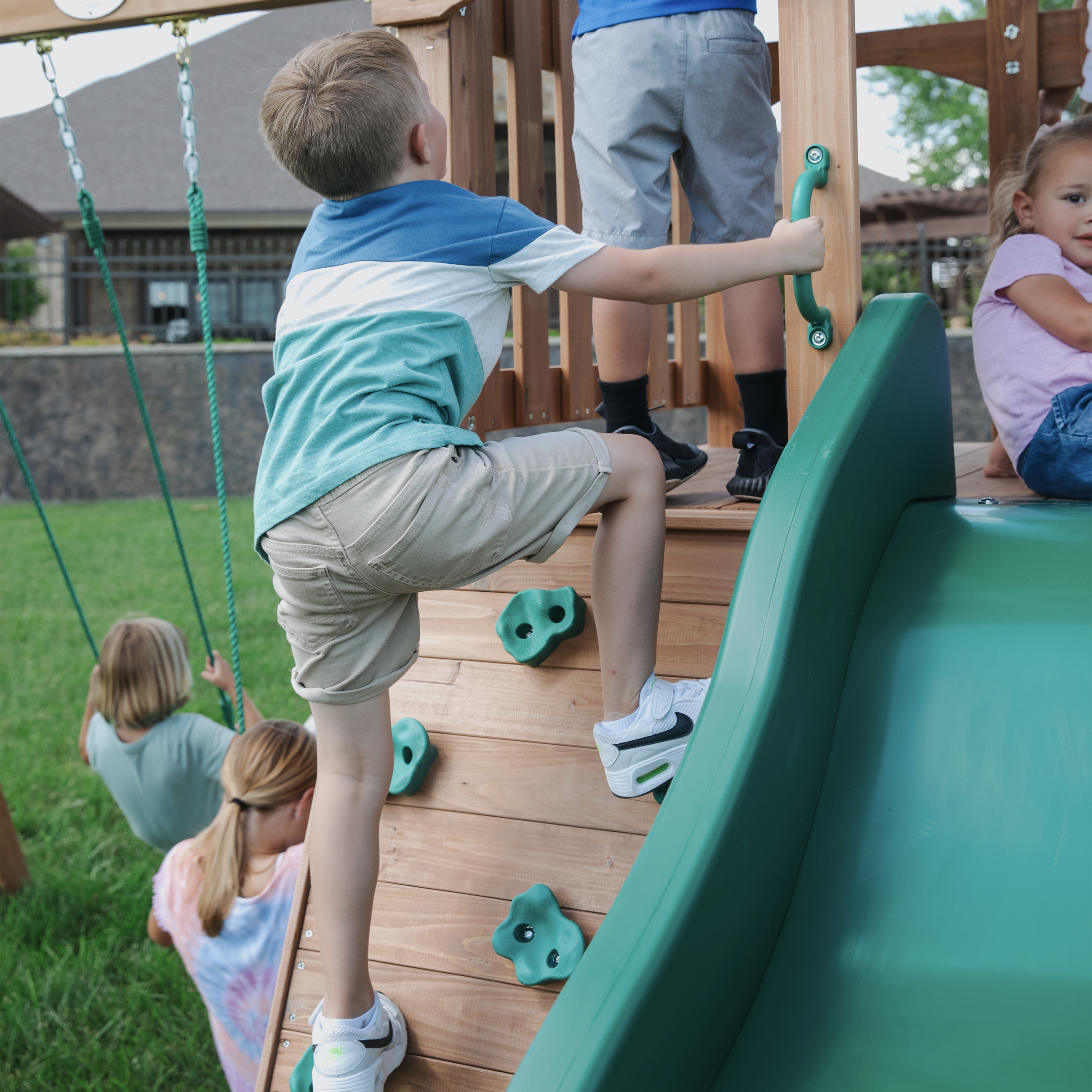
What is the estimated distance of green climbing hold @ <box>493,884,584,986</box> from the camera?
1542 mm

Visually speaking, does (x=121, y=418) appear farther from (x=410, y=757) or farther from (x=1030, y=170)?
(x=1030, y=170)

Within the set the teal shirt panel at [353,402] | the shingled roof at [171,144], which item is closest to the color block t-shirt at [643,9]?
the teal shirt panel at [353,402]

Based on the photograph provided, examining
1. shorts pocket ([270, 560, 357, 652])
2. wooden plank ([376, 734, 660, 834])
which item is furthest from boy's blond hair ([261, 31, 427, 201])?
wooden plank ([376, 734, 660, 834])

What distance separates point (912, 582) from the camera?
4.41 feet

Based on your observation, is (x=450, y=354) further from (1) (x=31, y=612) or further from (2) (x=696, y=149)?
(1) (x=31, y=612)

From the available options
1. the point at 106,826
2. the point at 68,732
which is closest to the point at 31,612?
the point at 68,732

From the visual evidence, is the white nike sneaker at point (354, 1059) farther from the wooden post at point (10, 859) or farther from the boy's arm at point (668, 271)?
the wooden post at point (10, 859)

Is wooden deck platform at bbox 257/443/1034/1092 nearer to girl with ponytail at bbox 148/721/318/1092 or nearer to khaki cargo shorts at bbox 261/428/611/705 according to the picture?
khaki cargo shorts at bbox 261/428/611/705

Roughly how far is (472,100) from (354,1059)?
1576mm

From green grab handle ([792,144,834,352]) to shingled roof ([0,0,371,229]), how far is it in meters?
15.9

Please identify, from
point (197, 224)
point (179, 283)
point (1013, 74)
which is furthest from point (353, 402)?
Answer: point (179, 283)

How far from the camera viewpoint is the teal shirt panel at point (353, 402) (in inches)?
54.4

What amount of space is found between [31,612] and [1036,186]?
19.1 feet

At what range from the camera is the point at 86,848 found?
352cm
